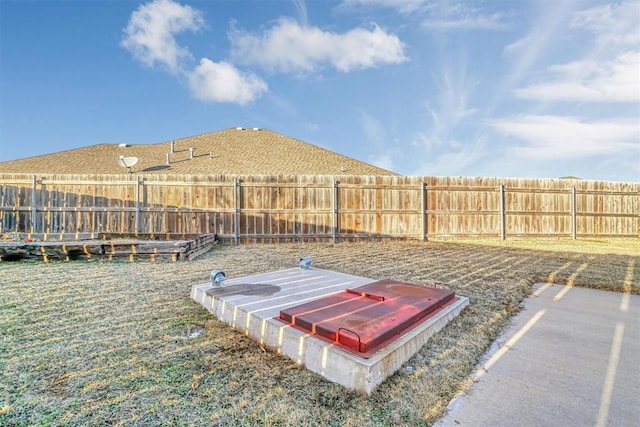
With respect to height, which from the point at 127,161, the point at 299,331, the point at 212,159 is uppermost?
the point at 212,159

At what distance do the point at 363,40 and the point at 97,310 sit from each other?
33.8ft

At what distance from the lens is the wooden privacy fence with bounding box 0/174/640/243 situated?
8.40 meters

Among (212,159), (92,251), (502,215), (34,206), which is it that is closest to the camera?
(92,251)

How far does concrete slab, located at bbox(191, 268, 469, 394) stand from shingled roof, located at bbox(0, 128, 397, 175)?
9.99 m

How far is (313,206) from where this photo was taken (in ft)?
29.2

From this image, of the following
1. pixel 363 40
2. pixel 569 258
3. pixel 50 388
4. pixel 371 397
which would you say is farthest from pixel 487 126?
pixel 50 388

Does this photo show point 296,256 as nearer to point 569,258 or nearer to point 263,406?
point 263,406

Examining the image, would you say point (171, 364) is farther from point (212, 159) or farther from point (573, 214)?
point (212, 159)

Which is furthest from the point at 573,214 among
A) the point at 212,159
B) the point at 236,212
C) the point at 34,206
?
the point at 34,206

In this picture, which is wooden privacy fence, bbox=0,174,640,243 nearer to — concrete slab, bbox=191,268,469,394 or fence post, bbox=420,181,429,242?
fence post, bbox=420,181,429,242

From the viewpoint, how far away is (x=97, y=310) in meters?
2.81

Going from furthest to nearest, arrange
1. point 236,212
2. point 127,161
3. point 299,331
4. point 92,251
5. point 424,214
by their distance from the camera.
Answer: point 127,161, point 424,214, point 236,212, point 92,251, point 299,331

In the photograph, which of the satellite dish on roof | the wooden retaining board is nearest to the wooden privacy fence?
the wooden retaining board

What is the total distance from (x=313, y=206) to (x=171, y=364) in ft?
23.6
